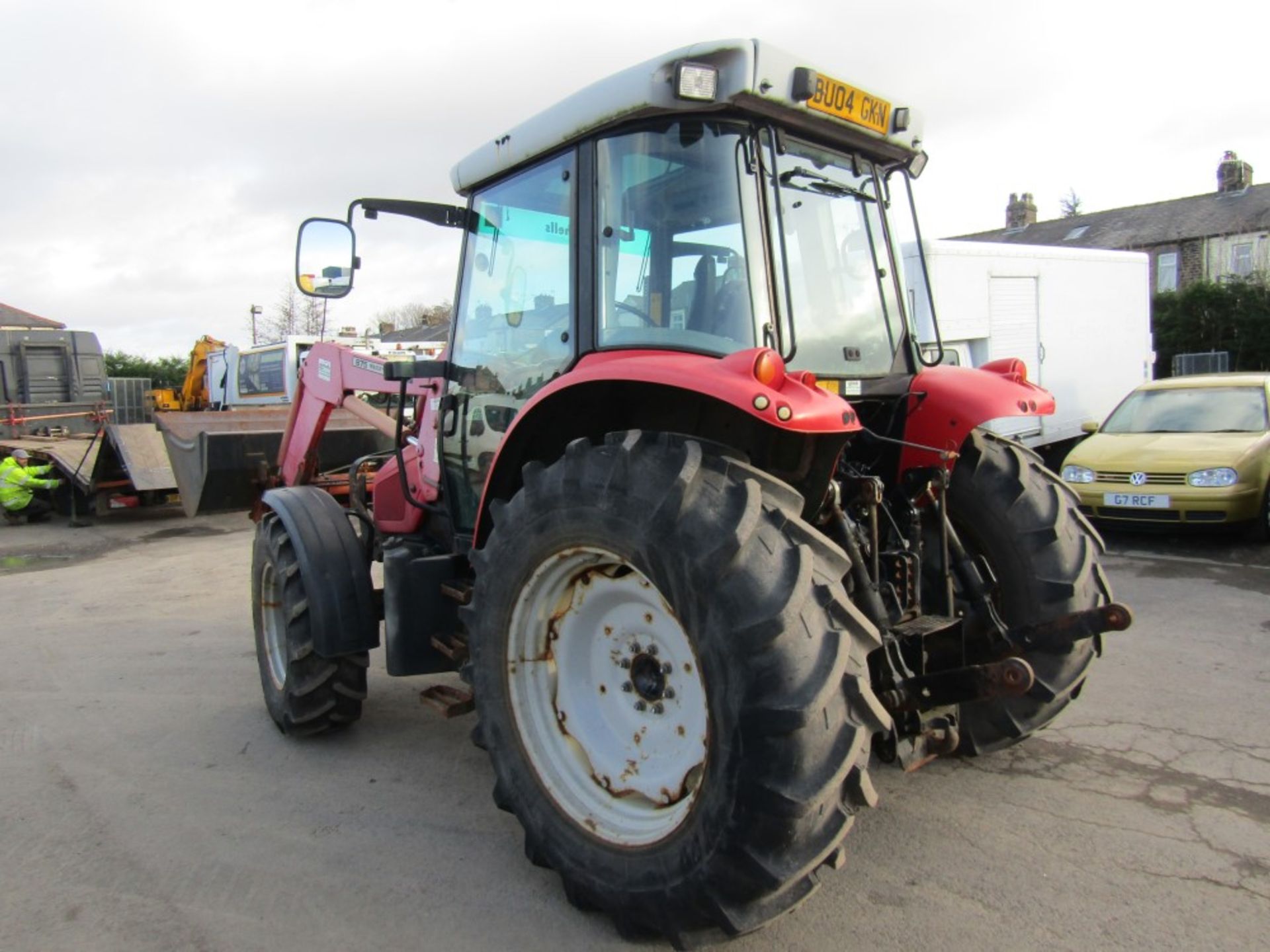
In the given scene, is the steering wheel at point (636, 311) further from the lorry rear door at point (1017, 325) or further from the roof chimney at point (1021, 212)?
the roof chimney at point (1021, 212)

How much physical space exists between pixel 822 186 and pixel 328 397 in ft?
9.15

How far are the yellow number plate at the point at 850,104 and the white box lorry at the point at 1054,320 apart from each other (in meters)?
6.95

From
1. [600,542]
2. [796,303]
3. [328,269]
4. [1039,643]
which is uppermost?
[328,269]

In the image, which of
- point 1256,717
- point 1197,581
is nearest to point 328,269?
point 1256,717

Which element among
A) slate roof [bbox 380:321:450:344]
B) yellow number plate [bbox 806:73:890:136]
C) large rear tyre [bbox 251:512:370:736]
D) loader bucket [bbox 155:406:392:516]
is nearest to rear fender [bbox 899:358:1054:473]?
yellow number plate [bbox 806:73:890:136]

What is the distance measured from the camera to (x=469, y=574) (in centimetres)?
400

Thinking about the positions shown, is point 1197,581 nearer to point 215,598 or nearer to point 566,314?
point 566,314

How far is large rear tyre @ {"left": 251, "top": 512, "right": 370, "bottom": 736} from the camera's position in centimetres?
407

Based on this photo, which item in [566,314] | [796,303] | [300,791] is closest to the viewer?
[796,303]

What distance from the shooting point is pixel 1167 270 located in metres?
32.2

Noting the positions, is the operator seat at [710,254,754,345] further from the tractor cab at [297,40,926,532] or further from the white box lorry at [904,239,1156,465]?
the white box lorry at [904,239,1156,465]

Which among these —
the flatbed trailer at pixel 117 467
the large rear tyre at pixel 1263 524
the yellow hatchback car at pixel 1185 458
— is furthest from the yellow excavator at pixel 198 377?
the large rear tyre at pixel 1263 524

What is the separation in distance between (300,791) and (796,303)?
2763 mm

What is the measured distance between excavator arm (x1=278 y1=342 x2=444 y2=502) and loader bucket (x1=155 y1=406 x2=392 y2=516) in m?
3.52
